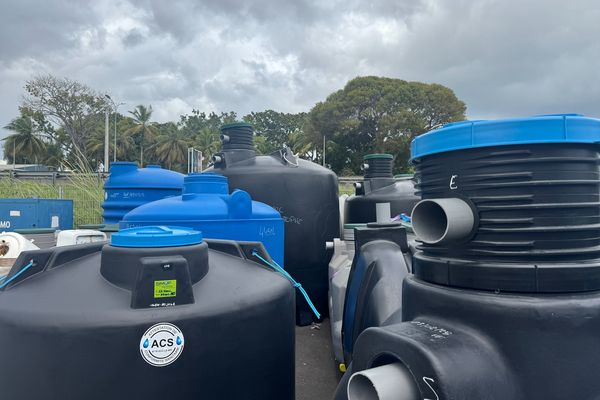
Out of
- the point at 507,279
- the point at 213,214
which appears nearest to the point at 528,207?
the point at 507,279

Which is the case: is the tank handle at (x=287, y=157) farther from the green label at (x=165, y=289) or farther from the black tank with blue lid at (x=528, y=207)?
the black tank with blue lid at (x=528, y=207)

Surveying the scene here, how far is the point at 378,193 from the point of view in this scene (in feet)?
17.8

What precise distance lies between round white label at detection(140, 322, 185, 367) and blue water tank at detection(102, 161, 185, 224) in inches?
114

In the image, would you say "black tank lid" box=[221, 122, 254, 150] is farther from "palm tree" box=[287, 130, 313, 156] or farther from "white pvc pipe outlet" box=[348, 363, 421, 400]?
"palm tree" box=[287, 130, 313, 156]

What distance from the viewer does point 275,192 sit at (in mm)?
4316

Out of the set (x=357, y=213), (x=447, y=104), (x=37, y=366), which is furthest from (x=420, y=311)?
(x=447, y=104)

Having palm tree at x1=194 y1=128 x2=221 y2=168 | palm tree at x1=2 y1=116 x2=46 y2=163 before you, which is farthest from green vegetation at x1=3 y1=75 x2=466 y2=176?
palm tree at x1=194 y1=128 x2=221 y2=168

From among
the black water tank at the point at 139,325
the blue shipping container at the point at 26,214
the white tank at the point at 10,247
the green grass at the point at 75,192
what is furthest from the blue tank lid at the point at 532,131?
the green grass at the point at 75,192

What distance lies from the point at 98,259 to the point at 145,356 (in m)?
0.52

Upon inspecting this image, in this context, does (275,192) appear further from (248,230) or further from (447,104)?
(447,104)

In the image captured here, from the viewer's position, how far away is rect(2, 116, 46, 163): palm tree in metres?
38.1

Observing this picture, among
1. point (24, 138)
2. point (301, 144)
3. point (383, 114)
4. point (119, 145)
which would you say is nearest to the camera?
point (383, 114)

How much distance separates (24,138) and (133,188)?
136ft

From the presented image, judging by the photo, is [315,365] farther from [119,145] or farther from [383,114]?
[119,145]
